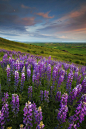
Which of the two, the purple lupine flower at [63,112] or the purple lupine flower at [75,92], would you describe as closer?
the purple lupine flower at [63,112]

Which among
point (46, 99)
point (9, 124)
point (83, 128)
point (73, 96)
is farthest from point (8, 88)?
point (83, 128)

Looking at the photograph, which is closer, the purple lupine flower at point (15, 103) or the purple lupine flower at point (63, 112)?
the purple lupine flower at point (63, 112)

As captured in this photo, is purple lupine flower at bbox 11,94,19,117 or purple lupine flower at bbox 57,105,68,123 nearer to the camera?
purple lupine flower at bbox 57,105,68,123

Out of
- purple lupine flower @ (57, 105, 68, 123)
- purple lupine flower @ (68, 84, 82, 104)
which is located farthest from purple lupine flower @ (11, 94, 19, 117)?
purple lupine flower @ (68, 84, 82, 104)

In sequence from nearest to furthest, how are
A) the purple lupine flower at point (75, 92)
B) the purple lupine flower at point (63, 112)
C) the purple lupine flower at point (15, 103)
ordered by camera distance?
the purple lupine flower at point (63, 112) → the purple lupine flower at point (15, 103) → the purple lupine flower at point (75, 92)

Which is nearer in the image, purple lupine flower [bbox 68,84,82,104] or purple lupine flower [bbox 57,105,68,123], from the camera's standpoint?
purple lupine flower [bbox 57,105,68,123]

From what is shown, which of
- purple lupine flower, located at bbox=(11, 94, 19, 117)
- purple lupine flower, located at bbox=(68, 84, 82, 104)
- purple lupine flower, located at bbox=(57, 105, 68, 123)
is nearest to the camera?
purple lupine flower, located at bbox=(57, 105, 68, 123)

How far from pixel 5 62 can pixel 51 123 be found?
20.6 ft

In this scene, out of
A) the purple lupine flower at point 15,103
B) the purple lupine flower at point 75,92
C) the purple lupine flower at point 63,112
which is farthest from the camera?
the purple lupine flower at point 75,92

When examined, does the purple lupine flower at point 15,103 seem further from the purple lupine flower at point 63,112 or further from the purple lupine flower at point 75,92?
the purple lupine flower at point 75,92

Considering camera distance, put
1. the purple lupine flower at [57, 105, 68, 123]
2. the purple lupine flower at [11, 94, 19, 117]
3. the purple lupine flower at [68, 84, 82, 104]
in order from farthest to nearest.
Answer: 1. the purple lupine flower at [68, 84, 82, 104]
2. the purple lupine flower at [11, 94, 19, 117]
3. the purple lupine flower at [57, 105, 68, 123]

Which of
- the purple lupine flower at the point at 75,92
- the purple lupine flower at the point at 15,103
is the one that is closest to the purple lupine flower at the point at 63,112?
the purple lupine flower at the point at 75,92

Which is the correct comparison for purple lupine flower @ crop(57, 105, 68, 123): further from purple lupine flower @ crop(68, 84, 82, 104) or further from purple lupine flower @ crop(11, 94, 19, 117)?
purple lupine flower @ crop(11, 94, 19, 117)

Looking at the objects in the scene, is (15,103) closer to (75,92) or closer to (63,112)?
A: (63,112)
